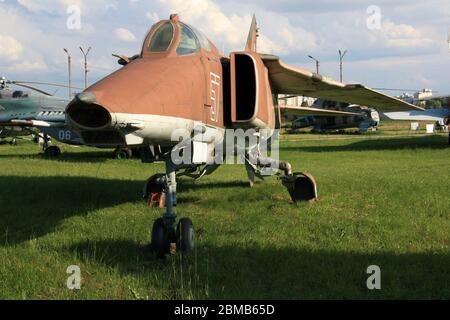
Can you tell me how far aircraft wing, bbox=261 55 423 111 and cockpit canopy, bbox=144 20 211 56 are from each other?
203cm

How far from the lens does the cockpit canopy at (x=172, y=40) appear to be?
5.70m

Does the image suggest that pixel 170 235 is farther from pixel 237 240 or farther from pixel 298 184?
pixel 298 184

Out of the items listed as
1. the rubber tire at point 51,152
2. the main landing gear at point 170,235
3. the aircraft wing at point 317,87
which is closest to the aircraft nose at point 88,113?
the main landing gear at point 170,235

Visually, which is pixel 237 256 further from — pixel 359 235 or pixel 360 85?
pixel 360 85

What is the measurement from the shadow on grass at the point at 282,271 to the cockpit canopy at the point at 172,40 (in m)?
2.38

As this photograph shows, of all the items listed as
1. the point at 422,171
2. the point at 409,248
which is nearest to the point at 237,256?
the point at 409,248

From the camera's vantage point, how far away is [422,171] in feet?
44.1

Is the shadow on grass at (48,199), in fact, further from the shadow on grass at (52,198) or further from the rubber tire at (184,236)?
the rubber tire at (184,236)

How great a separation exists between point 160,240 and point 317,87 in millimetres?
5436

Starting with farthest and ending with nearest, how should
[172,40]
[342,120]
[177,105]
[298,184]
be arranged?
[342,120] → [298,184] → [172,40] → [177,105]

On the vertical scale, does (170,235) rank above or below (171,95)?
below

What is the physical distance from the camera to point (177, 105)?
502 cm

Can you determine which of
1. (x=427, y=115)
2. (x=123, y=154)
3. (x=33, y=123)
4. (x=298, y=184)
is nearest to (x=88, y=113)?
(x=298, y=184)
